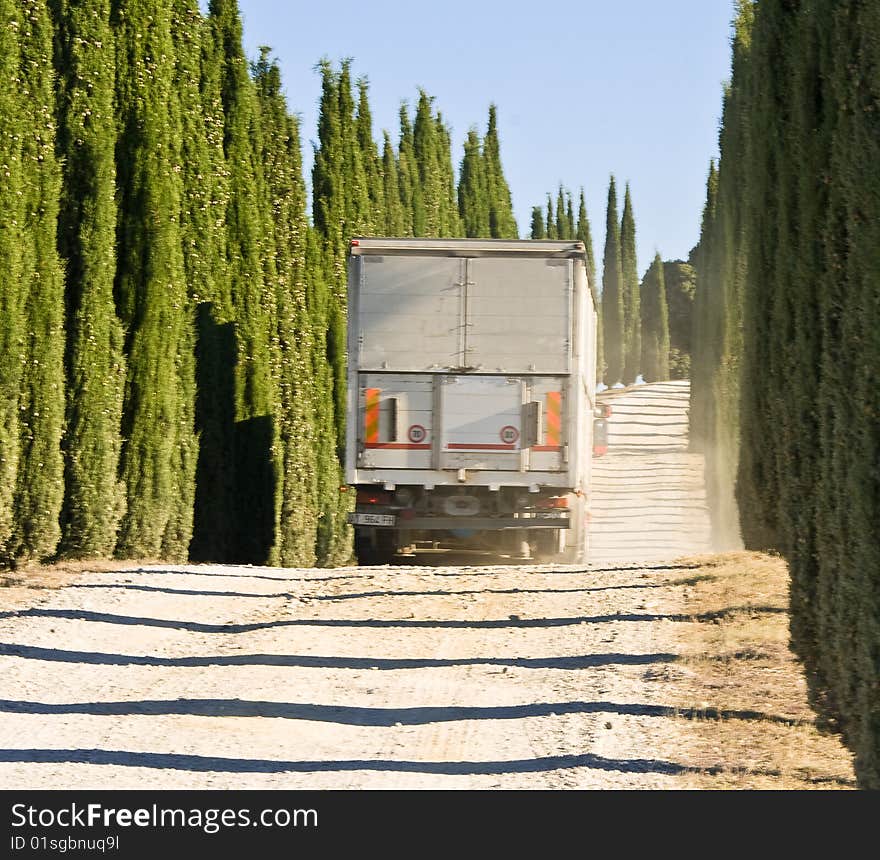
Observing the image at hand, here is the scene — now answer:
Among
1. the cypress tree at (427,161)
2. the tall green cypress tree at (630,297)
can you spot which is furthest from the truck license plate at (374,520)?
the tall green cypress tree at (630,297)

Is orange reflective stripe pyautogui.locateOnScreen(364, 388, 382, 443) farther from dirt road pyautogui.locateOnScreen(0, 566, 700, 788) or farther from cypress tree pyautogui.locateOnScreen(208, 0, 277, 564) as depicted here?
cypress tree pyautogui.locateOnScreen(208, 0, 277, 564)

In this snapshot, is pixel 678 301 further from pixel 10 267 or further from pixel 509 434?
pixel 10 267

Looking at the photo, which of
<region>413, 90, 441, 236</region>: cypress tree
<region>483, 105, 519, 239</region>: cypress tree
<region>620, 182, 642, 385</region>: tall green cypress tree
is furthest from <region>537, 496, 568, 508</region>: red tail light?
<region>620, 182, 642, 385</region>: tall green cypress tree

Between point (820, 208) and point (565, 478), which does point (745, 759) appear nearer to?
point (820, 208)

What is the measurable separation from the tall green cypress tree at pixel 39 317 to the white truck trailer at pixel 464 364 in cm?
334

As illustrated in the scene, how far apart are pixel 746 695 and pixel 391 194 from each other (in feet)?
77.2

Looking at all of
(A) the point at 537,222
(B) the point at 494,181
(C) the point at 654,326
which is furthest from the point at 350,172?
(C) the point at 654,326

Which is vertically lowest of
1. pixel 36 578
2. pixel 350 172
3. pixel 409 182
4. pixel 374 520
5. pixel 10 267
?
pixel 36 578

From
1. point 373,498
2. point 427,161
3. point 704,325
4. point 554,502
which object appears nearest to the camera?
point 554,502

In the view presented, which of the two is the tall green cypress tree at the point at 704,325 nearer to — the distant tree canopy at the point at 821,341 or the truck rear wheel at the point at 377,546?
the truck rear wheel at the point at 377,546

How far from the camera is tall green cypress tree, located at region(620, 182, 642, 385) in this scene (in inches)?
2581

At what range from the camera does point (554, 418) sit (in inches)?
584

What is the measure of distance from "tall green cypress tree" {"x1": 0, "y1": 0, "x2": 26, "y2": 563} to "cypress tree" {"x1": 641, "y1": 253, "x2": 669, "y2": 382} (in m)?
54.4
